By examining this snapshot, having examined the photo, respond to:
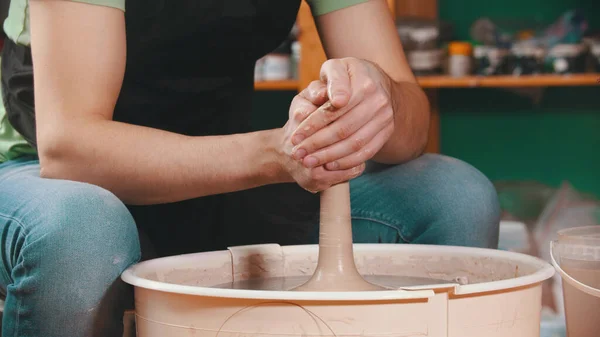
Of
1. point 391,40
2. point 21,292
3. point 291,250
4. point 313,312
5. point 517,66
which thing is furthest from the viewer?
point 517,66

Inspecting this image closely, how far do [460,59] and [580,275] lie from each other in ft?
4.43

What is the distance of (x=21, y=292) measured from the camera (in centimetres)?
82

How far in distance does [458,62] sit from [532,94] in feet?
1.34

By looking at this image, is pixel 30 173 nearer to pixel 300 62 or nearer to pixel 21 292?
pixel 21 292

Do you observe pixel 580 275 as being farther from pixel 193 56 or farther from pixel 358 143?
pixel 193 56

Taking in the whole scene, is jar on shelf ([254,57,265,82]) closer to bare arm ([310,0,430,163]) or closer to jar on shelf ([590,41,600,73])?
jar on shelf ([590,41,600,73])

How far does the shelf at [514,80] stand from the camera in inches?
82.4

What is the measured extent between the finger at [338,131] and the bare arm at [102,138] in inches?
3.6

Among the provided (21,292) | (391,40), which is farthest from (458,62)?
(21,292)

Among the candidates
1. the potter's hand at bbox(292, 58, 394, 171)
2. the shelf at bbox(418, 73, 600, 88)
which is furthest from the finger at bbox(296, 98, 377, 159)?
the shelf at bbox(418, 73, 600, 88)

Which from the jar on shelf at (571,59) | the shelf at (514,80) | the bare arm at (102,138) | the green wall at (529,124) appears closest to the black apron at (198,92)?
the bare arm at (102,138)

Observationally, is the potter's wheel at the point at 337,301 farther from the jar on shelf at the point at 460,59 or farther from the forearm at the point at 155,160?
the jar on shelf at the point at 460,59

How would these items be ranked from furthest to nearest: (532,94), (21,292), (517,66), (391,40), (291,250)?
(532,94)
(517,66)
(391,40)
(291,250)
(21,292)

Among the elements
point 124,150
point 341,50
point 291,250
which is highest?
point 341,50
